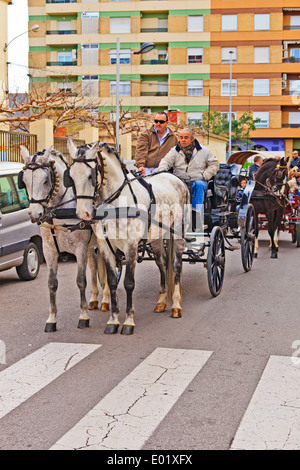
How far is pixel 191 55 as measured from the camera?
5428cm

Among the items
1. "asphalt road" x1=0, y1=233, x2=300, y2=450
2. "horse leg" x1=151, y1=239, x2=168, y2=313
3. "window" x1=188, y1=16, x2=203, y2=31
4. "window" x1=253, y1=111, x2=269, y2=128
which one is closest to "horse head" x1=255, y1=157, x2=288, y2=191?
"asphalt road" x1=0, y1=233, x2=300, y2=450

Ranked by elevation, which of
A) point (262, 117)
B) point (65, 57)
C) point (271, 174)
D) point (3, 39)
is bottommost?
point (271, 174)

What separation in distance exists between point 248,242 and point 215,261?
2743mm

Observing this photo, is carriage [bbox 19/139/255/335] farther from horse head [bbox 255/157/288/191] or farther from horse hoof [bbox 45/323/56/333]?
horse head [bbox 255/157/288/191]

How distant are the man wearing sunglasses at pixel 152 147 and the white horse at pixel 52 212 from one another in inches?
85.8

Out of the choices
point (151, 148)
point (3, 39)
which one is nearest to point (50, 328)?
point (151, 148)

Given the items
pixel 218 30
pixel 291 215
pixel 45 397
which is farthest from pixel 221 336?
pixel 218 30

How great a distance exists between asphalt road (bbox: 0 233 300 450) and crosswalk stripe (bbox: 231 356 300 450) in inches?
3.5

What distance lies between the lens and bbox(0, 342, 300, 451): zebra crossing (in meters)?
4.36

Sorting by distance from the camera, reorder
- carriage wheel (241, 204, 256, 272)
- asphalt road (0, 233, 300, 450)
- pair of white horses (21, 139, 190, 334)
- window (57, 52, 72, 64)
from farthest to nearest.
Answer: window (57, 52, 72, 64)
carriage wheel (241, 204, 256, 272)
pair of white horses (21, 139, 190, 334)
asphalt road (0, 233, 300, 450)

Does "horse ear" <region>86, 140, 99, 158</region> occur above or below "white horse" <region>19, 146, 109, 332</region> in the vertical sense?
above

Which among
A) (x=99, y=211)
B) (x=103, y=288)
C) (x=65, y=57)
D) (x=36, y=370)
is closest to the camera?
(x=36, y=370)

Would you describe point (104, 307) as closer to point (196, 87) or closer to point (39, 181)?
point (39, 181)

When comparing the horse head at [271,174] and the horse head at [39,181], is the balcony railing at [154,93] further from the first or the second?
the horse head at [39,181]
